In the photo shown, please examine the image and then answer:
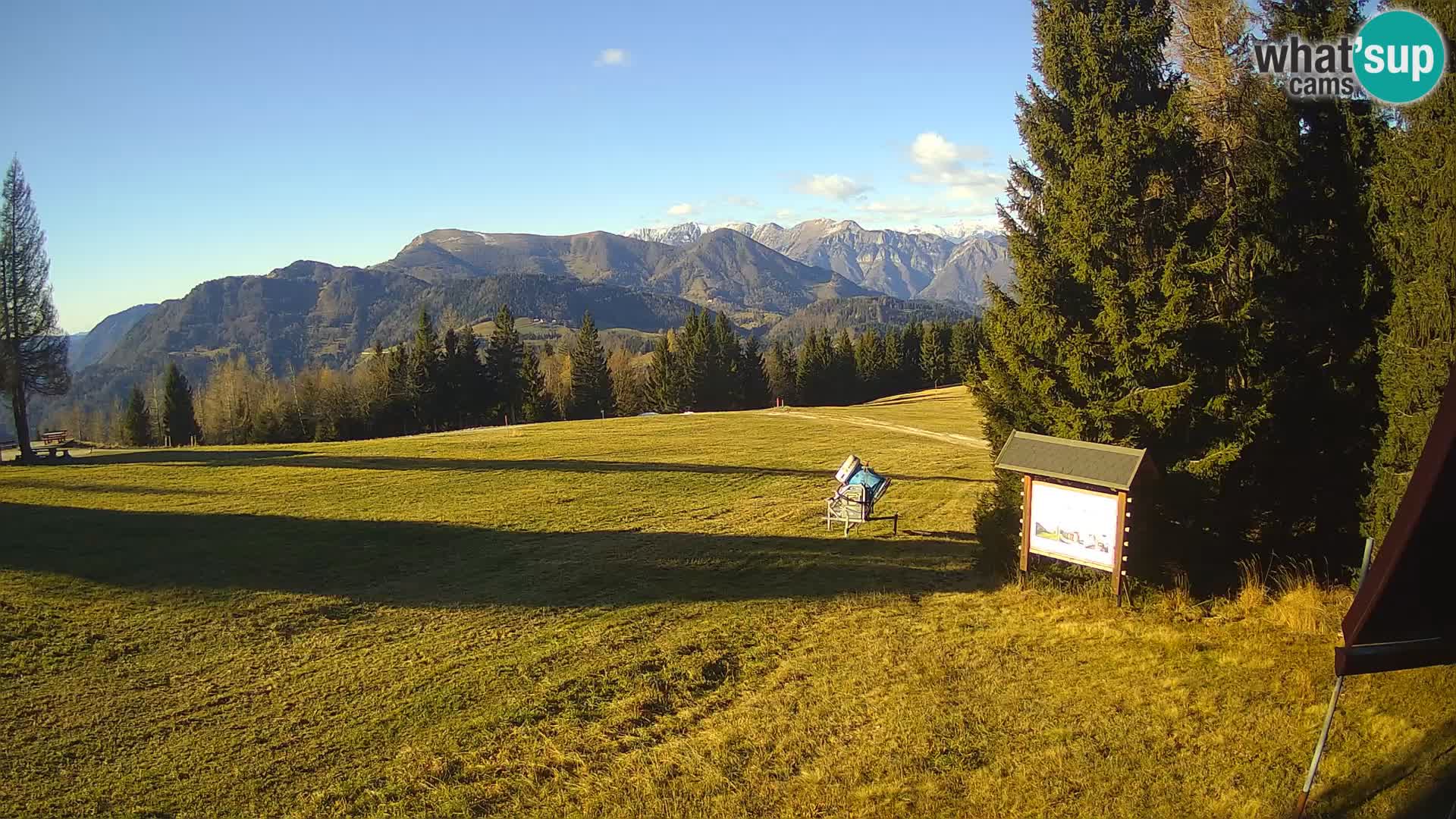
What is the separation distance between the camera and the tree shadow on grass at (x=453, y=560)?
16203 mm

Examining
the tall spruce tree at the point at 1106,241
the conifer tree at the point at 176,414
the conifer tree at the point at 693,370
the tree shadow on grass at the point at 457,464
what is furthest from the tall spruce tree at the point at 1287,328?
the conifer tree at the point at 176,414

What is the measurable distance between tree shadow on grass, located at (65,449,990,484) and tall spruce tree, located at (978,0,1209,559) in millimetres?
16946

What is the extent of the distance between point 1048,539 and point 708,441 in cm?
3035

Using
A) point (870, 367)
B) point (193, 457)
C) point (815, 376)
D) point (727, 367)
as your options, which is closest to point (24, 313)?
point (193, 457)

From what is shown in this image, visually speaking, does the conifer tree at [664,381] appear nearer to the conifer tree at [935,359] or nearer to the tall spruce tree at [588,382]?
the tall spruce tree at [588,382]

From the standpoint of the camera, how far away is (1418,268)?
36.1ft

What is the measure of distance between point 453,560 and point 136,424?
88.4 m

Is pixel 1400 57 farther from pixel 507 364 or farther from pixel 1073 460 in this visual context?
pixel 507 364

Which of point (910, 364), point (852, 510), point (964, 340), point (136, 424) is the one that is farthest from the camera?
point (910, 364)

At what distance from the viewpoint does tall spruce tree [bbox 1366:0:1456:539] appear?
10125mm

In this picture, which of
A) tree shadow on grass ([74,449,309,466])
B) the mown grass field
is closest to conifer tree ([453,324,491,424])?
tree shadow on grass ([74,449,309,466])

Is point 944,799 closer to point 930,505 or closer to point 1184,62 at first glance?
point 1184,62

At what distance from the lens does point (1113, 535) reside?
1310cm

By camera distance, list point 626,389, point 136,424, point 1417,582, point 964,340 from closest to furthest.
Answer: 1. point 1417,582
2. point 136,424
3. point 964,340
4. point 626,389
